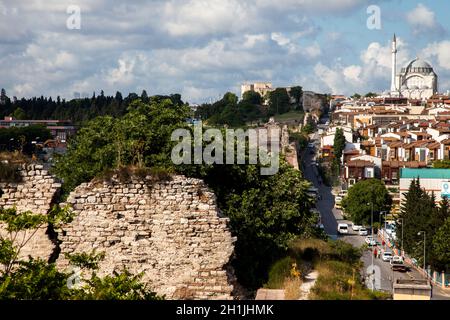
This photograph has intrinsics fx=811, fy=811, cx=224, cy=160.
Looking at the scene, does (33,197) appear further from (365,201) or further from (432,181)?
(432,181)

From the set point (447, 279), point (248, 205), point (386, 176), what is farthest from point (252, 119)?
point (248, 205)

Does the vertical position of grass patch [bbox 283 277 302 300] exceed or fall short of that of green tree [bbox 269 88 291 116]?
it falls short

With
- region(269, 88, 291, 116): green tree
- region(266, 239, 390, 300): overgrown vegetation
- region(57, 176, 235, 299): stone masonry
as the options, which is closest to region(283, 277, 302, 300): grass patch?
region(266, 239, 390, 300): overgrown vegetation

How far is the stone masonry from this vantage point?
10.1 meters

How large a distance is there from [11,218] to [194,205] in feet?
7.91

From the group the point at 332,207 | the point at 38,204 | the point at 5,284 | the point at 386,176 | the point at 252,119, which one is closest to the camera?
the point at 5,284

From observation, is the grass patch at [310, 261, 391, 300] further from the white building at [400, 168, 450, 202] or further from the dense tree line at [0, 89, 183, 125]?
the dense tree line at [0, 89, 183, 125]

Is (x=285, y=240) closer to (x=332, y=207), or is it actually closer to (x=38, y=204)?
(x=38, y=204)

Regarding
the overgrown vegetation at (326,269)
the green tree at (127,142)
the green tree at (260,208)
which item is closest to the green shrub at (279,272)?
the overgrown vegetation at (326,269)

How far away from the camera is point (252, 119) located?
129 meters

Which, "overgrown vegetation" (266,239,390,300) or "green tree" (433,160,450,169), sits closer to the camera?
"overgrown vegetation" (266,239,390,300)

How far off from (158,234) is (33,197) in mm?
1638

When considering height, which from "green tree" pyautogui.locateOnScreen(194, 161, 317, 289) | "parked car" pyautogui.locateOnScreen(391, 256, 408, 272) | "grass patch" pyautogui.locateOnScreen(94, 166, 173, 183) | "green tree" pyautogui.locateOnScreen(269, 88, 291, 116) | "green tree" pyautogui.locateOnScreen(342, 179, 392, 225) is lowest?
"parked car" pyautogui.locateOnScreen(391, 256, 408, 272)

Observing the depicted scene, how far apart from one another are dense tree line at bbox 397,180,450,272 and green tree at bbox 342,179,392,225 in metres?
10.7
